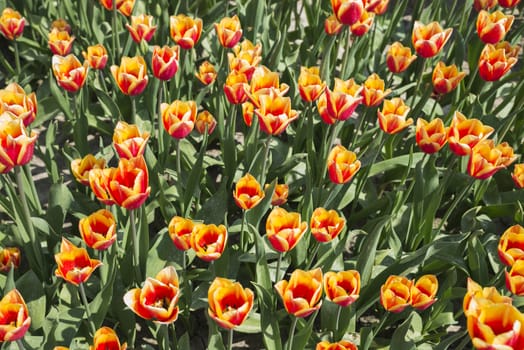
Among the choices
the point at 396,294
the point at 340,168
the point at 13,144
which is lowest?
the point at 396,294

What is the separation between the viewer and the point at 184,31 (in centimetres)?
276

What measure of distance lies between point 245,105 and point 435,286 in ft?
3.56

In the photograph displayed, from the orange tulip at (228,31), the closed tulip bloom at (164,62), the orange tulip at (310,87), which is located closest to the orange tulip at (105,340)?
the closed tulip bloom at (164,62)

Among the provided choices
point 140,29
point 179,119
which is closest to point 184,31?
point 140,29

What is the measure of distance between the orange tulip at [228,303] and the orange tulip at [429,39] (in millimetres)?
1492

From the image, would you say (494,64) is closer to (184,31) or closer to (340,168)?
(340,168)

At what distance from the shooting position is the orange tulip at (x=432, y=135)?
7.53 ft

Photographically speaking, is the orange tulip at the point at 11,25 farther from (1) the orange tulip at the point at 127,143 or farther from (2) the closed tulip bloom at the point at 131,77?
(1) the orange tulip at the point at 127,143

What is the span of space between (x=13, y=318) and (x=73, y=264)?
9.7 inches

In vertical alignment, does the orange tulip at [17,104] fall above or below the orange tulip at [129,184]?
above

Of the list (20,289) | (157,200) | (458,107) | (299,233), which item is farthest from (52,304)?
(458,107)

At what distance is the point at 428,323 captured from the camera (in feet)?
7.75

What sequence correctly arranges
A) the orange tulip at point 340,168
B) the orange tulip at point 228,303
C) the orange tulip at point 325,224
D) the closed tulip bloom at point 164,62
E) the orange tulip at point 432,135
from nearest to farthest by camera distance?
the orange tulip at point 228,303 < the orange tulip at point 325,224 < the orange tulip at point 340,168 < the orange tulip at point 432,135 < the closed tulip bloom at point 164,62

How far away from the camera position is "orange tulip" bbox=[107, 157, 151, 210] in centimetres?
181
